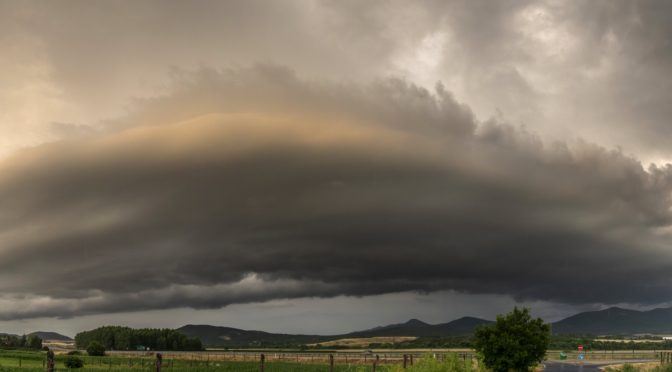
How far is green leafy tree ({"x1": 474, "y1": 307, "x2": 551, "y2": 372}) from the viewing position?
160 ft

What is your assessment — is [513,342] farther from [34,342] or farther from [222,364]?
[34,342]

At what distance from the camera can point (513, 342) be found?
159 feet

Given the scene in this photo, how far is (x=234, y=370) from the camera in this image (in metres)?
77.8

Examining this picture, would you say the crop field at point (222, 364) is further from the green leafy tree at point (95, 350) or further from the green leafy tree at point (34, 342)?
the green leafy tree at point (34, 342)

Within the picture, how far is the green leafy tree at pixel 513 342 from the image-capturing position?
48.7 meters

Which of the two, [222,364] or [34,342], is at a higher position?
[222,364]

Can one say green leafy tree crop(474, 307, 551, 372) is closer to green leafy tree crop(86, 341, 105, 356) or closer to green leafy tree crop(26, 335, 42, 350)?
green leafy tree crop(86, 341, 105, 356)

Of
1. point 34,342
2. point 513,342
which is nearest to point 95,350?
point 34,342

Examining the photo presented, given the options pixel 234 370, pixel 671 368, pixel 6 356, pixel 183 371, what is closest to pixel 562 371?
pixel 671 368

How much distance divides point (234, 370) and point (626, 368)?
45.4 meters

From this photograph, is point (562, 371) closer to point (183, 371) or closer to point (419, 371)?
point (183, 371)

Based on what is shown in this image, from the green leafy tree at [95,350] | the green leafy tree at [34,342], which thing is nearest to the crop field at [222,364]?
the green leafy tree at [95,350]

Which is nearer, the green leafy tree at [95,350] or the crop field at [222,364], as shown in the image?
the crop field at [222,364]

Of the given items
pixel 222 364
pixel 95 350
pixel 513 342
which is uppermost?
pixel 513 342
